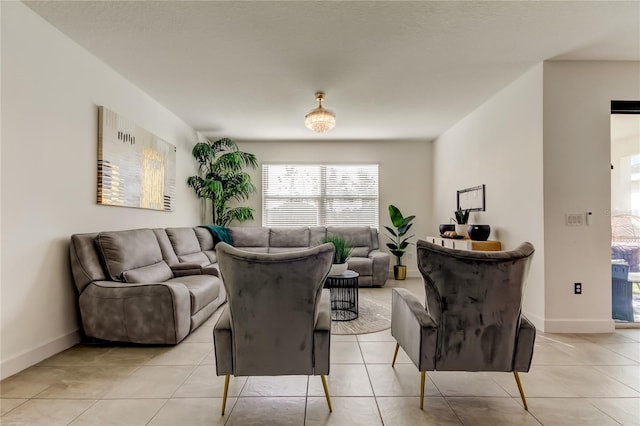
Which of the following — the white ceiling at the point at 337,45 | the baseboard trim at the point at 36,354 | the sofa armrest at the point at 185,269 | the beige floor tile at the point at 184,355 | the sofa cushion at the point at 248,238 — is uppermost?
the white ceiling at the point at 337,45

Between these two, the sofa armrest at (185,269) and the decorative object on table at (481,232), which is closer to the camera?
the sofa armrest at (185,269)

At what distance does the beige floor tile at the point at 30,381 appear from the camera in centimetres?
190

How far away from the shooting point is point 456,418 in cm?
168

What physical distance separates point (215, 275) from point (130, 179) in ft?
4.60

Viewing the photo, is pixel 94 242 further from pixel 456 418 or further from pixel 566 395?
pixel 566 395

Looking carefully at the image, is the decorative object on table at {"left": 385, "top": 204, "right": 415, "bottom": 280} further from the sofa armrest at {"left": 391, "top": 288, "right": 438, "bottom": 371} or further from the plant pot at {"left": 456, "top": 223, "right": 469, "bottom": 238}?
the sofa armrest at {"left": 391, "top": 288, "right": 438, "bottom": 371}

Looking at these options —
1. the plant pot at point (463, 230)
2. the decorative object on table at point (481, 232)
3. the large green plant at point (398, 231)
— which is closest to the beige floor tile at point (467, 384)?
the decorative object on table at point (481, 232)

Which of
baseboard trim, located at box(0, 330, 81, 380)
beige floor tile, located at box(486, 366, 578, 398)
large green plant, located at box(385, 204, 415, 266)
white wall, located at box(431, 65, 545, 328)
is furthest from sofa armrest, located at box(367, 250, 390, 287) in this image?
baseboard trim, located at box(0, 330, 81, 380)

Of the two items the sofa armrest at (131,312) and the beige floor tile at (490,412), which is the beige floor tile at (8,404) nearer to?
the sofa armrest at (131,312)

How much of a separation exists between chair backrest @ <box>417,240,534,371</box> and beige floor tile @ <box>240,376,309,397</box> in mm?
879

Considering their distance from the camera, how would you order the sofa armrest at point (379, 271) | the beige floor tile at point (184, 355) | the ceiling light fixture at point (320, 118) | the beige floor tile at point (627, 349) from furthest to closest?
the sofa armrest at point (379, 271)
the ceiling light fixture at point (320, 118)
the beige floor tile at point (627, 349)
the beige floor tile at point (184, 355)

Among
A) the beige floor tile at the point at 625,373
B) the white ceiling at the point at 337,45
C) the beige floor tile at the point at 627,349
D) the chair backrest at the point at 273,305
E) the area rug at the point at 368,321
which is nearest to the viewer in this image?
the chair backrest at the point at 273,305

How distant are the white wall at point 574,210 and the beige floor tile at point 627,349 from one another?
0.27m

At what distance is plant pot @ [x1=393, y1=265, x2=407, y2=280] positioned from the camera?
5.57m
